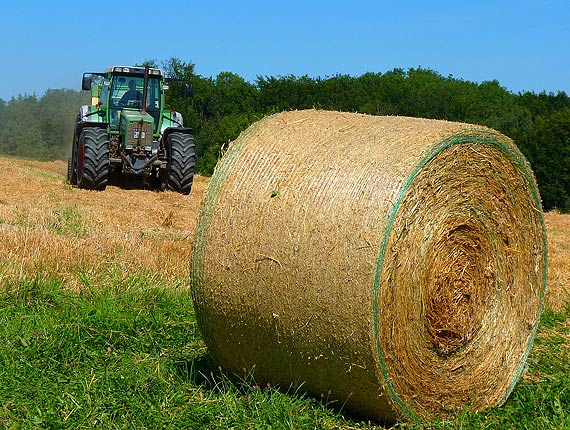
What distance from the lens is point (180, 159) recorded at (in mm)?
15984

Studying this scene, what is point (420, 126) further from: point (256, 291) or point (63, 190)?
point (63, 190)

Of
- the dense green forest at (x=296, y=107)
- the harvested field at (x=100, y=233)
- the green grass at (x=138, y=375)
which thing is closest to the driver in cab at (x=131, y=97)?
the harvested field at (x=100, y=233)

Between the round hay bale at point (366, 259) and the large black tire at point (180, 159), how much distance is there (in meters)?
11.1

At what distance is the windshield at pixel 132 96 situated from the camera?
16625 mm

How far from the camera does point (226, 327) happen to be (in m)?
4.68

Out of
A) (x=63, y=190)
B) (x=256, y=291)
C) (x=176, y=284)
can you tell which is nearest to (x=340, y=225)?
(x=256, y=291)

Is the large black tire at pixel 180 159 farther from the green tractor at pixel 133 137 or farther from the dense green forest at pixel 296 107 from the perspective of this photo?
the dense green forest at pixel 296 107

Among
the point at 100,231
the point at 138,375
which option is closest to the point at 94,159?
the point at 100,231

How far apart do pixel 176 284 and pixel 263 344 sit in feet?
8.12

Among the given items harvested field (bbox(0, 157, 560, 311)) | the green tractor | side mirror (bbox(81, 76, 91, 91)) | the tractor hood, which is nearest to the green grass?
harvested field (bbox(0, 157, 560, 311))

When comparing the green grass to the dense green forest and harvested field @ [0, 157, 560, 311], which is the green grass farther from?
the dense green forest

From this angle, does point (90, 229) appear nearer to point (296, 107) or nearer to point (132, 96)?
point (132, 96)

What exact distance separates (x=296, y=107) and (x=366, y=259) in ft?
138

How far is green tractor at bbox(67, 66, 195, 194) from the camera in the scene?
15.5 metres
